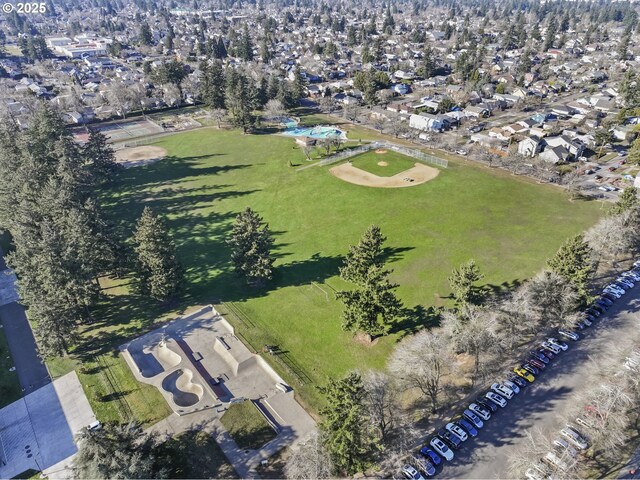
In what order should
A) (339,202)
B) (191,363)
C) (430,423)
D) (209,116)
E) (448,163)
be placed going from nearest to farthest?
(430,423) → (191,363) → (339,202) → (448,163) → (209,116)

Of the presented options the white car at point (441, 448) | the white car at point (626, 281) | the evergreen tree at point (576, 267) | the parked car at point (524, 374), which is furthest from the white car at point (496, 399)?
the white car at point (626, 281)

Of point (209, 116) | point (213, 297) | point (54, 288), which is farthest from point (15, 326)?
point (209, 116)

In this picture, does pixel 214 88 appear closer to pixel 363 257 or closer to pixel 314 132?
pixel 314 132

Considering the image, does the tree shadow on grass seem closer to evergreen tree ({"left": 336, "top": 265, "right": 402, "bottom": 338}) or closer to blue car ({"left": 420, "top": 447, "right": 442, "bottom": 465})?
evergreen tree ({"left": 336, "top": 265, "right": 402, "bottom": 338})

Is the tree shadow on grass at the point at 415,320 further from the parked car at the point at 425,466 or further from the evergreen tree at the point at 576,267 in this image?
the evergreen tree at the point at 576,267

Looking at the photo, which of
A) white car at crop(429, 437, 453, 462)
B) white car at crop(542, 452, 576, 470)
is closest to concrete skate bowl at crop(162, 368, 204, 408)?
white car at crop(429, 437, 453, 462)

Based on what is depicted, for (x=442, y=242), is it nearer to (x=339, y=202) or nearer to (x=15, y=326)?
(x=339, y=202)
